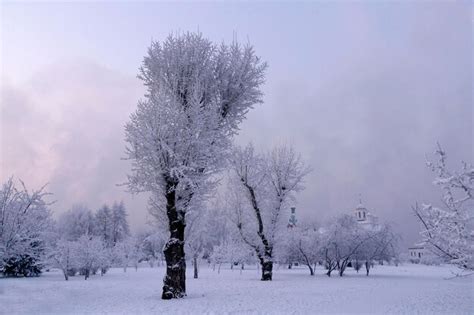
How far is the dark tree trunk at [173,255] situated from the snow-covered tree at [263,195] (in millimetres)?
13609

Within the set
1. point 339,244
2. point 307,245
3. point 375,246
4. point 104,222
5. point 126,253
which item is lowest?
point 126,253

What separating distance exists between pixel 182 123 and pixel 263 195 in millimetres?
16606

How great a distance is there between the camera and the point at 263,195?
32250mm

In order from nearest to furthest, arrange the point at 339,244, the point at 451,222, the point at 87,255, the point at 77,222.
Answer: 1. the point at 451,222
2. the point at 87,255
3. the point at 339,244
4. the point at 77,222

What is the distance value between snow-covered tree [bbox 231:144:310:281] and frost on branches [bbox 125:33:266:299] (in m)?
11.5

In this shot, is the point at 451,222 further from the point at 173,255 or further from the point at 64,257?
the point at 64,257

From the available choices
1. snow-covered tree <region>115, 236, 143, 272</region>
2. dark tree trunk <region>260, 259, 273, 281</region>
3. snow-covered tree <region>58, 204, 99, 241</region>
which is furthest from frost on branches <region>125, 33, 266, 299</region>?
snow-covered tree <region>58, 204, 99, 241</region>

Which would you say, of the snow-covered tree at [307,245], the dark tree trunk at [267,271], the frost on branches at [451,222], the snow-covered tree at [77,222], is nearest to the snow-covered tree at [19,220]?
the frost on branches at [451,222]

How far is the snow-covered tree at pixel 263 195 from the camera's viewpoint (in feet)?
101

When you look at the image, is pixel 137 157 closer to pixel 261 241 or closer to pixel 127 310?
pixel 127 310

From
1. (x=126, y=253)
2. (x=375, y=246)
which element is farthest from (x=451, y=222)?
(x=126, y=253)

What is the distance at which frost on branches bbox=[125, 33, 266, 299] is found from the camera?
54.9 ft

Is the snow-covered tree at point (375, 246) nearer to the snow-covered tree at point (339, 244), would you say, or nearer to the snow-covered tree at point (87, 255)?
the snow-covered tree at point (339, 244)

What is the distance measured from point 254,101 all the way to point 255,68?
1752 mm
